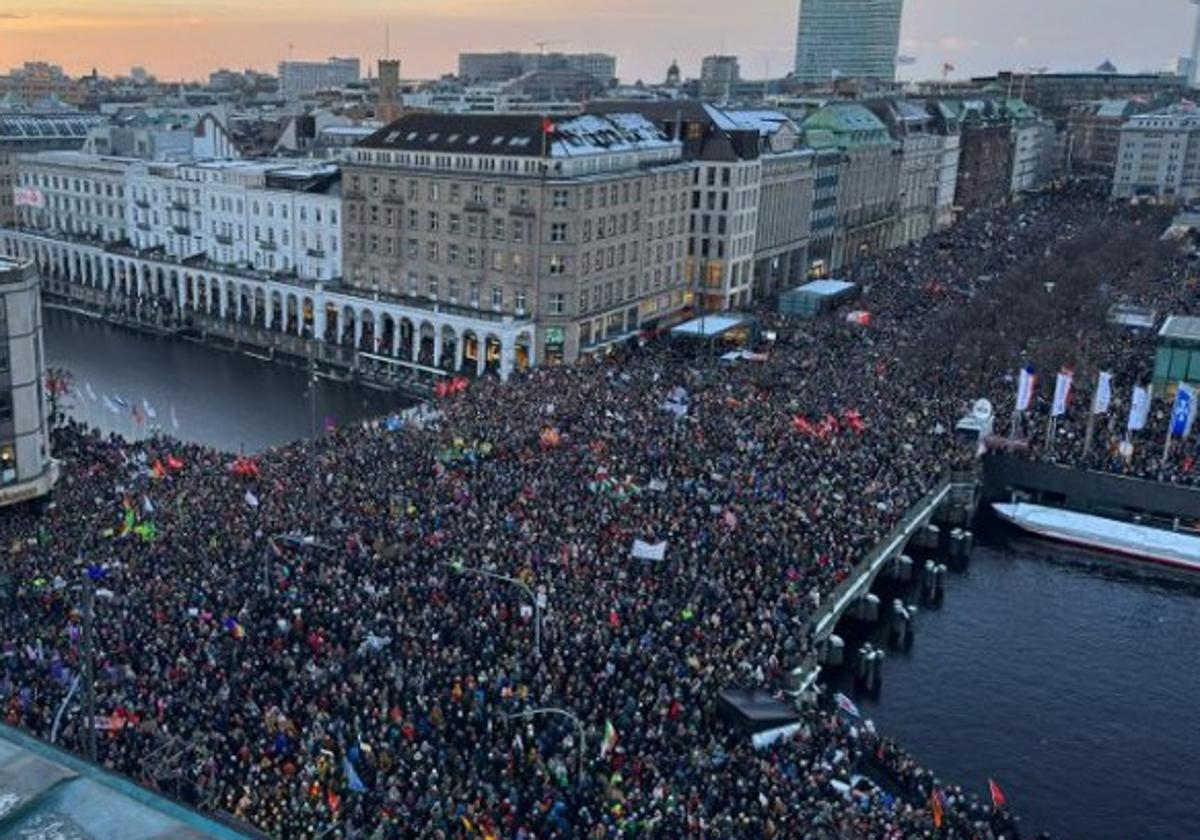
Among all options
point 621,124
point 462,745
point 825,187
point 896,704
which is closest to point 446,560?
point 462,745

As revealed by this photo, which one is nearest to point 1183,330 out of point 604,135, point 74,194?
point 604,135

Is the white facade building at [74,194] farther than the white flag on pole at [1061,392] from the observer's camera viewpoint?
Yes

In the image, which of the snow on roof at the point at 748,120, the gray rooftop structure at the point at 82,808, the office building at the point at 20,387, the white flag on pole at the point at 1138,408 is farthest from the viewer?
the snow on roof at the point at 748,120

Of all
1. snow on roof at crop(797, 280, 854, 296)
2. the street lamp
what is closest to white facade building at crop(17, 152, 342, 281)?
snow on roof at crop(797, 280, 854, 296)

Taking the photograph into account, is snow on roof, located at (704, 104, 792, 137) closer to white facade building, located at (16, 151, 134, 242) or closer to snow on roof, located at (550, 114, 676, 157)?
snow on roof, located at (550, 114, 676, 157)

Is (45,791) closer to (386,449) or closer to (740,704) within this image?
(740,704)

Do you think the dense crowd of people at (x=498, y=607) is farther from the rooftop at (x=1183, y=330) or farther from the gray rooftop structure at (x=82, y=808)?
the gray rooftop structure at (x=82, y=808)

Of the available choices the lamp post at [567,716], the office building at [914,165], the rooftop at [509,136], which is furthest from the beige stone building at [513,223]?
the office building at [914,165]
